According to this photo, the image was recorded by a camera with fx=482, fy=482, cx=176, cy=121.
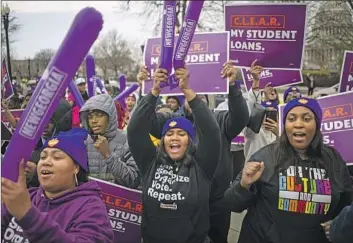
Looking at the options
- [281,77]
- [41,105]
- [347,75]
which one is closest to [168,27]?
[41,105]

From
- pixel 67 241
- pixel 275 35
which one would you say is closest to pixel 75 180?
pixel 67 241

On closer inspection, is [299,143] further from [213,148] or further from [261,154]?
[213,148]

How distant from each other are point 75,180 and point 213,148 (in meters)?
1.16

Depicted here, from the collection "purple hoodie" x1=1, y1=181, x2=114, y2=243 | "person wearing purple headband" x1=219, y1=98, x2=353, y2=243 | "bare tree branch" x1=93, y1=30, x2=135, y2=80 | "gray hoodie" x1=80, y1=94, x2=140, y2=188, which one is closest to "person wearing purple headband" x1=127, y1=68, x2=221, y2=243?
"gray hoodie" x1=80, y1=94, x2=140, y2=188

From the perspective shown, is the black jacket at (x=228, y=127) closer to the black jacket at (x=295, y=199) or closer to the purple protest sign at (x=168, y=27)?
the black jacket at (x=295, y=199)

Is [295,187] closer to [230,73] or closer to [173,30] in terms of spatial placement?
[230,73]

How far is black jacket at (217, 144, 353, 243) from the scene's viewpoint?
291 cm

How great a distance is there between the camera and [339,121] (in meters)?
4.23

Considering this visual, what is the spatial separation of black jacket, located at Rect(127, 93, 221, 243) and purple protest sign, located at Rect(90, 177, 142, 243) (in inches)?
16.2

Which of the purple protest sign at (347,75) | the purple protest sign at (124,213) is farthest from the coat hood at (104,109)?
the purple protest sign at (347,75)

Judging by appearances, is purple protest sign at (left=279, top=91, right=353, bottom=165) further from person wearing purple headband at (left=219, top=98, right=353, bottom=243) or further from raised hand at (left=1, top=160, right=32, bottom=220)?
raised hand at (left=1, top=160, right=32, bottom=220)

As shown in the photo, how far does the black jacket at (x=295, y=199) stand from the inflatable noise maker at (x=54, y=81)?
1.64 meters

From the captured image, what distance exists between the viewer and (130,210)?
12.7ft

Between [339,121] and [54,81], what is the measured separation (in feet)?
10.5
